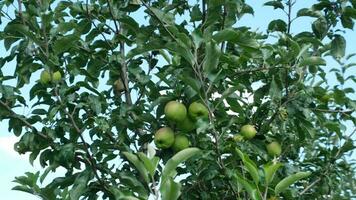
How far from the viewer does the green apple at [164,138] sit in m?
2.68

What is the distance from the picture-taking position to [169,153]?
111 inches

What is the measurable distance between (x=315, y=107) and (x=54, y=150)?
1467 mm

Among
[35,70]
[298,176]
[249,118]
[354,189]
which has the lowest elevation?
[354,189]

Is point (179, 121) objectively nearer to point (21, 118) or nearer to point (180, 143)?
point (180, 143)

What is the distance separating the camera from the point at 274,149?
298 cm

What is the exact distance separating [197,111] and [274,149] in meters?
0.62

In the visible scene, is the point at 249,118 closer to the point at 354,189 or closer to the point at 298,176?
the point at 298,176

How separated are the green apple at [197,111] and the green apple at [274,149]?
57 cm

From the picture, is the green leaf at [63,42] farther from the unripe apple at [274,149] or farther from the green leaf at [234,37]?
the unripe apple at [274,149]

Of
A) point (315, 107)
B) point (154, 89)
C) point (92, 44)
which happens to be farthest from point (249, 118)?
point (92, 44)

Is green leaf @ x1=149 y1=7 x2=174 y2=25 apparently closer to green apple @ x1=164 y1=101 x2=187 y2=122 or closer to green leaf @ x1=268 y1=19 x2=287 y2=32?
green apple @ x1=164 y1=101 x2=187 y2=122

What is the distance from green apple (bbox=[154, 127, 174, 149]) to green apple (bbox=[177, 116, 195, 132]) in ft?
0.18

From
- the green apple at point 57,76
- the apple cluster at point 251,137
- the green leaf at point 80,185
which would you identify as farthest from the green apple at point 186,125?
the green apple at point 57,76

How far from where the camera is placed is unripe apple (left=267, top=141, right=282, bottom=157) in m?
2.97
